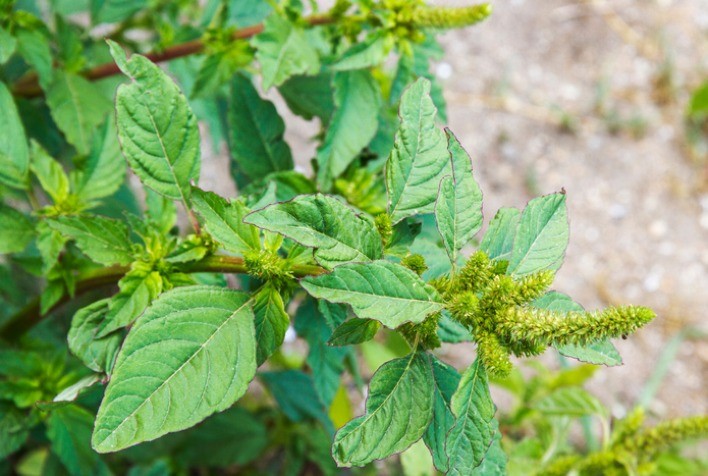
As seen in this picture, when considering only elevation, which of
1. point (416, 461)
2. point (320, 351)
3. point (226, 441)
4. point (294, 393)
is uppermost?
point (320, 351)

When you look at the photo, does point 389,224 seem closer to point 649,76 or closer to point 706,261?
point 706,261

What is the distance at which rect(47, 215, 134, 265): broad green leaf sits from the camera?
97 centimetres

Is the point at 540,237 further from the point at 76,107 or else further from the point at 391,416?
the point at 76,107

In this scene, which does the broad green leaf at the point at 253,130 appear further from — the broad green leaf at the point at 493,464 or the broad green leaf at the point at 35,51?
the broad green leaf at the point at 493,464

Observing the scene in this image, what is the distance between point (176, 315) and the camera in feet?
2.68

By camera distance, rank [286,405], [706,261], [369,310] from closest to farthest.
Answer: [369,310] < [286,405] < [706,261]

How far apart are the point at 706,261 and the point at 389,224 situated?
2.38m

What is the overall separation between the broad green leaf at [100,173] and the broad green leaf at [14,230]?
0.31 feet

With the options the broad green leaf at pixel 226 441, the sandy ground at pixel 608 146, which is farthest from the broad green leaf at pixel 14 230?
the sandy ground at pixel 608 146

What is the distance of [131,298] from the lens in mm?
950

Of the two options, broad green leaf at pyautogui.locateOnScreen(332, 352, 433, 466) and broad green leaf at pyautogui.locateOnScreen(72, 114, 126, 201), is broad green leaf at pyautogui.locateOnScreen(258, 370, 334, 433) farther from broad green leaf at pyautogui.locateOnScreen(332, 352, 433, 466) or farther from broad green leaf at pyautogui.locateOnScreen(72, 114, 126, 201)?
broad green leaf at pyautogui.locateOnScreen(332, 352, 433, 466)

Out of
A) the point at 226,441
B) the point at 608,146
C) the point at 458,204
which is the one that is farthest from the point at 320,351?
the point at 608,146

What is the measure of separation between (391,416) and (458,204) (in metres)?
0.25

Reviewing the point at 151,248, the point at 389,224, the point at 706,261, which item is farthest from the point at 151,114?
the point at 706,261
